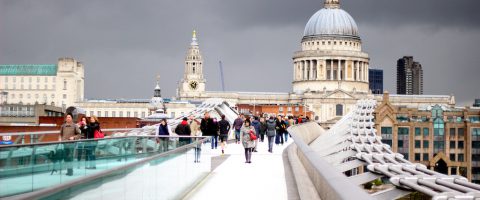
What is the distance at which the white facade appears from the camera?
18738 cm

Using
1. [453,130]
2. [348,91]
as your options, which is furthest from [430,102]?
[453,130]

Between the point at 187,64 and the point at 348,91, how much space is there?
31720 millimetres

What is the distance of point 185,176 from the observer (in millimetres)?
15055

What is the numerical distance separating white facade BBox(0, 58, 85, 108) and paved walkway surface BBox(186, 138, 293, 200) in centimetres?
16536

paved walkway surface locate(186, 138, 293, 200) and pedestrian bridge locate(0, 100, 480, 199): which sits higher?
pedestrian bridge locate(0, 100, 480, 199)

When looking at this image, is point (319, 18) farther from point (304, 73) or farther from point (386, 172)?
point (386, 172)

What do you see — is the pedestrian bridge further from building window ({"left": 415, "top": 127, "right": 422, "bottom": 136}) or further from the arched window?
the arched window

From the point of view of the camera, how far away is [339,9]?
18975cm

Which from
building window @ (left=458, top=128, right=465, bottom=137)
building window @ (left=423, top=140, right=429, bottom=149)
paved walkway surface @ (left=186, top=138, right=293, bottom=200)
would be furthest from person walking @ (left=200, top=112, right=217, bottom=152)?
building window @ (left=458, top=128, right=465, bottom=137)

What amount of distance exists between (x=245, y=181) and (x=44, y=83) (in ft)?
579

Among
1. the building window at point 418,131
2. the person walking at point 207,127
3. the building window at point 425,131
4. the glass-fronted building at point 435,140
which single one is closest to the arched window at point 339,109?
the glass-fronted building at point 435,140

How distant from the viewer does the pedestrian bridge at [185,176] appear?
8805mm

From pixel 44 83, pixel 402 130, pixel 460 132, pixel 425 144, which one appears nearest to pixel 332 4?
pixel 44 83

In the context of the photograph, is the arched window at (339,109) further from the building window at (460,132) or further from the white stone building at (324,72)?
the building window at (460,132)
